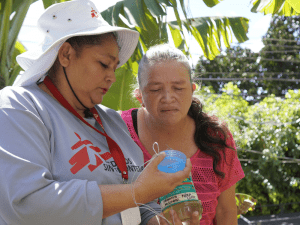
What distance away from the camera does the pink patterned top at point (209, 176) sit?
2.15 metres

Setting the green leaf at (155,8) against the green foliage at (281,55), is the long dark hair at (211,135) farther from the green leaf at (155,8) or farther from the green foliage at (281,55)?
the green foliage at (281,55)

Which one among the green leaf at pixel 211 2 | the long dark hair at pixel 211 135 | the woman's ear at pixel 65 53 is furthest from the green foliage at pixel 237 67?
the woman's ear at pixel 65 53

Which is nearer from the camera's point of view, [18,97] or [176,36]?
[18,97]

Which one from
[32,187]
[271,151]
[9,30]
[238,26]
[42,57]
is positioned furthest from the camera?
[271,151]

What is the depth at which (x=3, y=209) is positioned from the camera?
106 cm

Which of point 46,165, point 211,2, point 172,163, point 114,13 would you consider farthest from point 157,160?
point 211,2

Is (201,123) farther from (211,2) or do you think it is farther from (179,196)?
(211,2)

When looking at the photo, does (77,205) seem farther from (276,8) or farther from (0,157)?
(276,8)

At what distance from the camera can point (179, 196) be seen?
4.83 ft

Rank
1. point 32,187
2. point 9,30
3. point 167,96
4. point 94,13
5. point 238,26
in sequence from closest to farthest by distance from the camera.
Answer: point 32,187 < point 94,13 < point 167,96 < point 9,30 < point 238,26

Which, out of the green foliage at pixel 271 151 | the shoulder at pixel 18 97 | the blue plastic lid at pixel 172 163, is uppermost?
the shoulder at pixel 18 97

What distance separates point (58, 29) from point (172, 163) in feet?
2.55

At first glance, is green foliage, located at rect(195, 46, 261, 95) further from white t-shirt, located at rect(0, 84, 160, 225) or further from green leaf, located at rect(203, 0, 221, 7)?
white t-shirt, located at rect(0, 84, 160, 225)

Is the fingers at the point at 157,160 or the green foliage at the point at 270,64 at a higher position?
the fingers at the point at 157,160
